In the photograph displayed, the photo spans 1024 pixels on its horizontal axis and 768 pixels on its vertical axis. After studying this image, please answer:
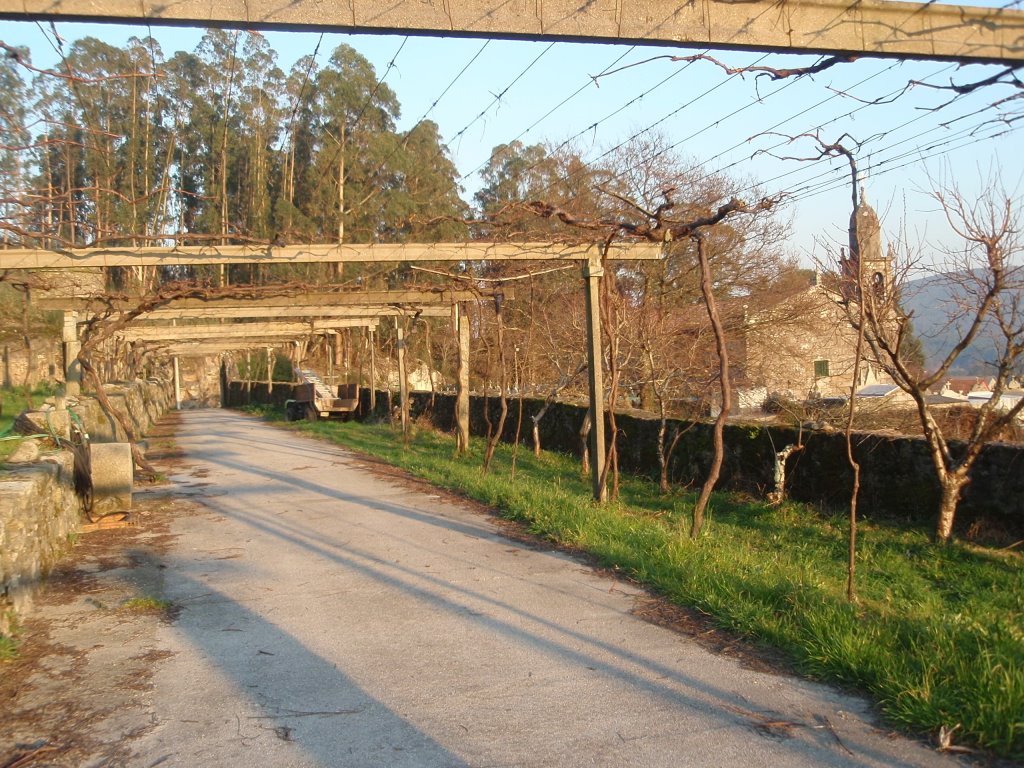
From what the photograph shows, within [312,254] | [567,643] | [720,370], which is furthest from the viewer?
[312,254]

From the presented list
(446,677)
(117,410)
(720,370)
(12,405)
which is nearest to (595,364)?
(720,370)

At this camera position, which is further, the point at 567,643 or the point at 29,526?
the point at 29,526

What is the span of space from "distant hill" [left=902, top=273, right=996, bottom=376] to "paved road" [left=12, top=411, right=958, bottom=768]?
4859mm

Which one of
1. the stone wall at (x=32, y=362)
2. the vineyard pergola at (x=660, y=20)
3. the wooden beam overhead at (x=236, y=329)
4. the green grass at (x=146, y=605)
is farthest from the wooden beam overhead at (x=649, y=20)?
the wooden beam overhead at (x=236, y=329)

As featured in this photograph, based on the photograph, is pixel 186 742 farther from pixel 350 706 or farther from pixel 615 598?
pixel 615 598

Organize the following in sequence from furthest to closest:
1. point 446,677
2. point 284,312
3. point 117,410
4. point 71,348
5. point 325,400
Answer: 1. point 325,400
2. point 284,312
3. point 71,348
4. point 117,410
5. point 446,677

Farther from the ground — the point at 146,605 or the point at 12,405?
the point at 12,405

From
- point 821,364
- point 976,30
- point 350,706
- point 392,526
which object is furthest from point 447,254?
point 821,364

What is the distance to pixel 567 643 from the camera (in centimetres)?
538

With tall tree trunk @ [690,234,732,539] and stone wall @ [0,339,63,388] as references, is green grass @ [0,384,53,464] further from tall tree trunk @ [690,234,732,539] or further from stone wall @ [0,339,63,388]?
tall tree trunk @ [690,234,732,539]

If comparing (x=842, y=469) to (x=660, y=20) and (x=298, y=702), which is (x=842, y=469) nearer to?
(x=660, y=20)

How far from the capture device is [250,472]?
15.2m

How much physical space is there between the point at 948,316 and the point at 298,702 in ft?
25.9

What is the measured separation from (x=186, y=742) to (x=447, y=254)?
8.01 meters
